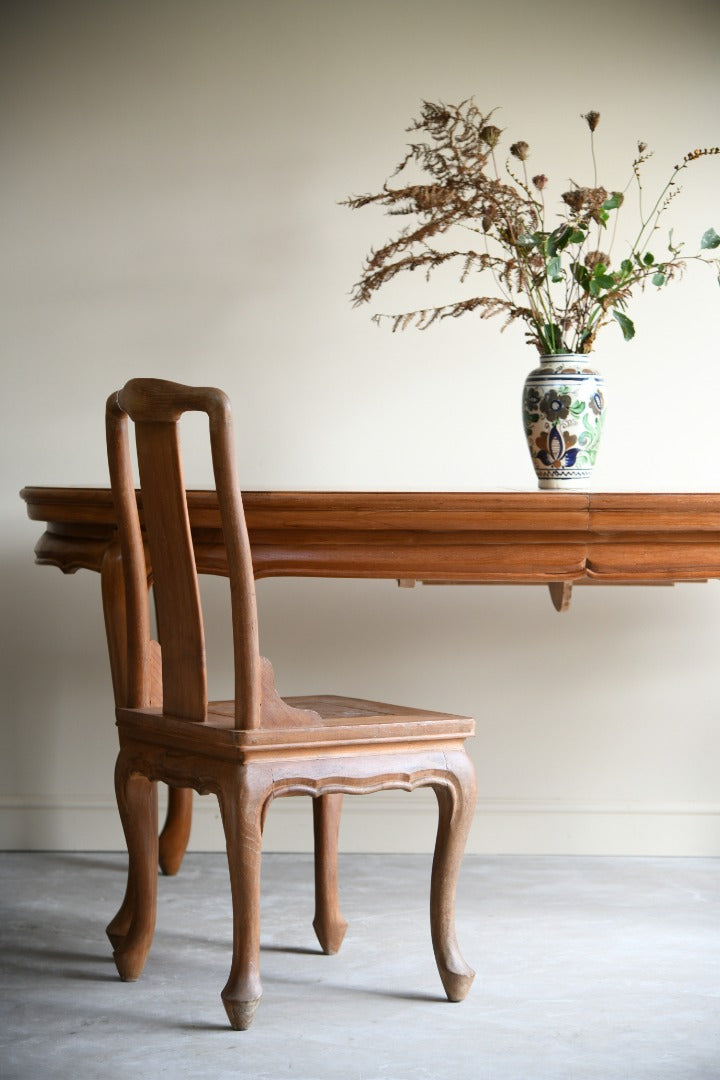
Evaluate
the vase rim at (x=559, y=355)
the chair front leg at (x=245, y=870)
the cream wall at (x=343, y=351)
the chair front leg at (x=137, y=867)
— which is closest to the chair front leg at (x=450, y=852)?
the chair front leg at (x=245, y=870)

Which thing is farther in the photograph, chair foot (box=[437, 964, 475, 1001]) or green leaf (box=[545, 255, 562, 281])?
green leaf (box=[545, 255, 562, 281])

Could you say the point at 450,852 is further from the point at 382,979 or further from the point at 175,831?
Answer: the point at 175,831

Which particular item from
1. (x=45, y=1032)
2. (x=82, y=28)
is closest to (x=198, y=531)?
(x=45, y=1032)

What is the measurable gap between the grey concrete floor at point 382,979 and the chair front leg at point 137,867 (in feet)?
0.16

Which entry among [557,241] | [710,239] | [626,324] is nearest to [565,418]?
[626,324]

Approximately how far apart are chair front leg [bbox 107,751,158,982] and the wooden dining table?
39 cm

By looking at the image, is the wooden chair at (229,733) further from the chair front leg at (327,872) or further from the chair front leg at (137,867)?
the chair front leg at (327,872)

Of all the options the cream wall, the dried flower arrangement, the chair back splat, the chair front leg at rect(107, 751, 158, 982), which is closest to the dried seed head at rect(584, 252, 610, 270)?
the dried flower arrangement

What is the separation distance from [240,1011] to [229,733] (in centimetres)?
42

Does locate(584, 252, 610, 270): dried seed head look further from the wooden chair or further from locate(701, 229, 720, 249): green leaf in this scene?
the wooden chair

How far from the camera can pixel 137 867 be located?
6.92 feet

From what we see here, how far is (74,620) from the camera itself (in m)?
3.15

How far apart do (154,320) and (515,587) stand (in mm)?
1100

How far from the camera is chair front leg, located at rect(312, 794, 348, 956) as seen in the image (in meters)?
2.27
